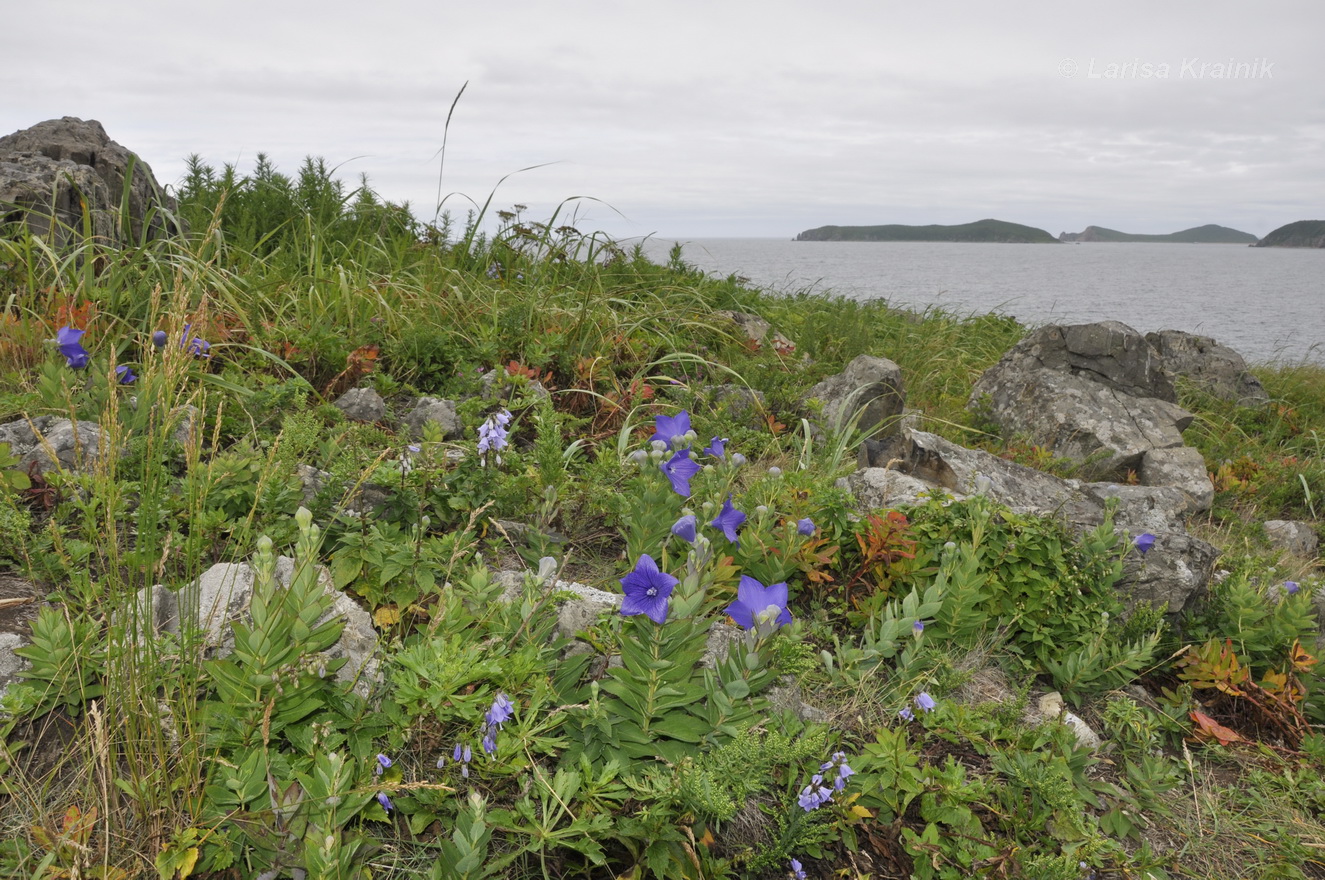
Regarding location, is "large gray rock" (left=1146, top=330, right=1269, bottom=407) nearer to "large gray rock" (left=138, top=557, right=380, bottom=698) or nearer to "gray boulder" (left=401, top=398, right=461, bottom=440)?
"gray boulder" (left=401, top=398, right=461, bottom=440)

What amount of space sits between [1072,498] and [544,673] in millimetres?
2811

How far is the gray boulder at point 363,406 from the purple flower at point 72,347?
100cm

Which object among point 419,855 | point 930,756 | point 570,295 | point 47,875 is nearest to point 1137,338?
point 570,295

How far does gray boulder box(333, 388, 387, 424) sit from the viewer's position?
3756 millimetres

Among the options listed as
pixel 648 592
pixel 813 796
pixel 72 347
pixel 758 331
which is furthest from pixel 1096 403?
pixel 72 347

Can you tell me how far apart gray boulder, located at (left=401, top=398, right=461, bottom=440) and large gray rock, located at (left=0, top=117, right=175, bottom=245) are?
8.10ft

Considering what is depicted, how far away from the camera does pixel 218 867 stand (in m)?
1.47

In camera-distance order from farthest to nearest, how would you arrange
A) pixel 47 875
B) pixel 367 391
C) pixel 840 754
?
pixel 367 391 → pixel 840 754 → pixel 47 875

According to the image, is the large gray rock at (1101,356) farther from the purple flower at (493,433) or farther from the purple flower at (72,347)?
the purple flower at (72,347)

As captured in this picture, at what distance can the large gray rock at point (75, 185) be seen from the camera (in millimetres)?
5078

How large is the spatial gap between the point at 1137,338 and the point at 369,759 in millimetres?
6382

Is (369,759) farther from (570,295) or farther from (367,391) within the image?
(570,295)

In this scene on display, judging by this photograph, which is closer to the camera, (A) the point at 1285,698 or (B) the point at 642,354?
(A) the point at 1285,698

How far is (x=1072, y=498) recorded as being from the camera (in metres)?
3.60
